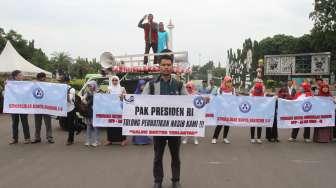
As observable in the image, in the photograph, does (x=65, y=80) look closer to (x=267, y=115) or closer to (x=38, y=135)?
(x=38, y=135)

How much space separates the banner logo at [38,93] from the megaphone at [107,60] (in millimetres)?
3268

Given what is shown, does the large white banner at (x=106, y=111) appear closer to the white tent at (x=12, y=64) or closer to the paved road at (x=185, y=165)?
the paved road at (x=185, y=165)

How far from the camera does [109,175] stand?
841 centimetres

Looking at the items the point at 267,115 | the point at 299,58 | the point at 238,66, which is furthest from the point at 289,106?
the point at 238,66

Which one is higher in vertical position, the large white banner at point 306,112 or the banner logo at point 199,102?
the banner logo at point 199,102

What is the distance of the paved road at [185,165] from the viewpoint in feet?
26.0

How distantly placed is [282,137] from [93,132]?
548cm

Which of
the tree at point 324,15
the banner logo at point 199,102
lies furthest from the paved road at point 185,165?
the tree at point 324,15

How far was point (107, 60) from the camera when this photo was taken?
51.8 feet

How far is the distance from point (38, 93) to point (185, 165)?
4940 mm

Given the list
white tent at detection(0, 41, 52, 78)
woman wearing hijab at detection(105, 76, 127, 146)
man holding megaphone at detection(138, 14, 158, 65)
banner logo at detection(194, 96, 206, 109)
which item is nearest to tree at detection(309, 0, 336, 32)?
white tent at detection(0, 41, 52, 78)

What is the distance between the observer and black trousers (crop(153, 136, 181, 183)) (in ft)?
23.7

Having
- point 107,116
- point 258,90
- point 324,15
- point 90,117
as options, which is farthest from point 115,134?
point 324,15

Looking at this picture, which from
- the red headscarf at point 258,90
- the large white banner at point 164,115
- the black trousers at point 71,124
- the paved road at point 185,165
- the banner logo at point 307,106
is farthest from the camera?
the red headscarf at point 258,90
